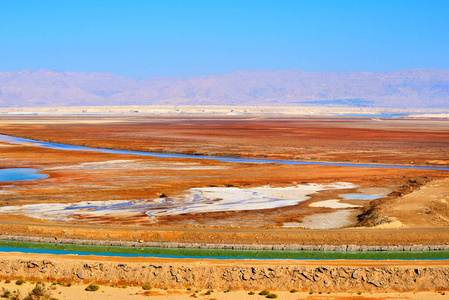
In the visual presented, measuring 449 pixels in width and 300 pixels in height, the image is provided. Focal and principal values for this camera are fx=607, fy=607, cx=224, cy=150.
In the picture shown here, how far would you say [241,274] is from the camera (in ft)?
54.1

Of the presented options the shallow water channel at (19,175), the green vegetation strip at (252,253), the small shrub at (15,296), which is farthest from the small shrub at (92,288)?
the shallow water channel at (19,175)

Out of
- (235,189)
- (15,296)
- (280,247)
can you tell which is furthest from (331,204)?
(15,296)

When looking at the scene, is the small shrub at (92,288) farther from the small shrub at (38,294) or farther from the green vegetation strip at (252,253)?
the green vegetation strip at (252,253)

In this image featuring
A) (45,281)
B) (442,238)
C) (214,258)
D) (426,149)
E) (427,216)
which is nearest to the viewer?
(45,281)

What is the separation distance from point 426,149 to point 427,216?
3619 centimetres

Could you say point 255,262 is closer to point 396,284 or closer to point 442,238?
point 396,284

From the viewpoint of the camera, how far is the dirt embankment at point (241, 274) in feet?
53.3

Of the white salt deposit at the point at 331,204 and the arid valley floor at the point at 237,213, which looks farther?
the white salt deposit at the point at 331,204

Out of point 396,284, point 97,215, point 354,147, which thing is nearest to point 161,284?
point 396,284

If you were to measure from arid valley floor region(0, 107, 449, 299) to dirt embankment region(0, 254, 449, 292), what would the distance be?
3 centimetres

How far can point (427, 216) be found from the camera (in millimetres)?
24875

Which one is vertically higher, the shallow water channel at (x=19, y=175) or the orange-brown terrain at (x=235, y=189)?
the shallow water channel at (x=19, y=175)

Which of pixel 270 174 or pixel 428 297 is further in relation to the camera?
pixel 270 174

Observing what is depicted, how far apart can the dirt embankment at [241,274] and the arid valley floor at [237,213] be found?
29mm
